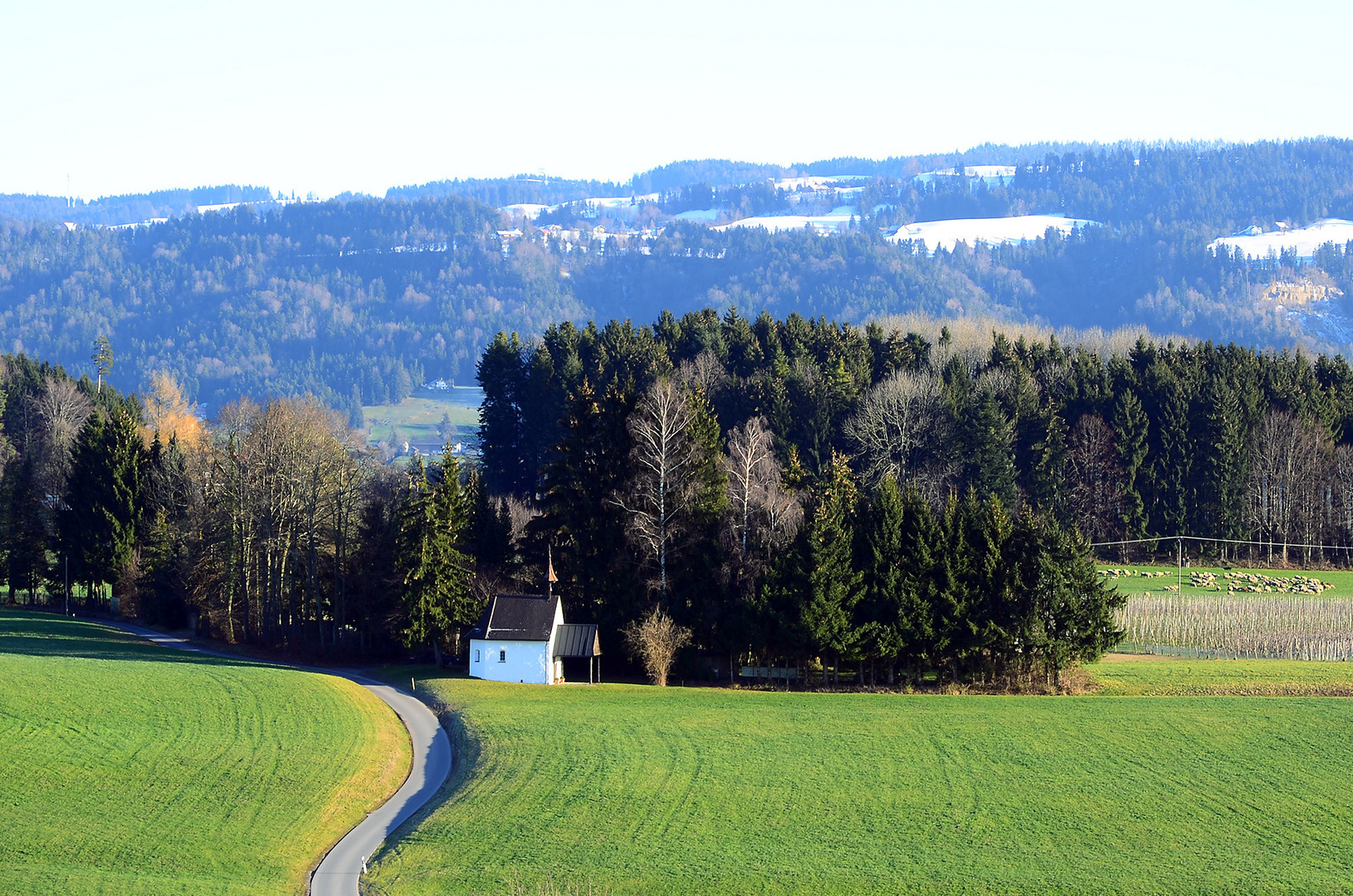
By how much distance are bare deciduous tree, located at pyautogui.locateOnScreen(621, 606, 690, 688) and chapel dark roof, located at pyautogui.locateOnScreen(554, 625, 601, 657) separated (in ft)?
5.23

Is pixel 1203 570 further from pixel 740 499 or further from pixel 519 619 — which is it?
pixel 519 619

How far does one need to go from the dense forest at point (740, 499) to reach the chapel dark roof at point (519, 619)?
10.8ft

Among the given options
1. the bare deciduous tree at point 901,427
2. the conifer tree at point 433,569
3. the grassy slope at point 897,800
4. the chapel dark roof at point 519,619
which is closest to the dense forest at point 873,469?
the bare deciduous tree at point 901,427

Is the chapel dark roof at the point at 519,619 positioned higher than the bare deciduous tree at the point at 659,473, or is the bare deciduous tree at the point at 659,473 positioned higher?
the bare deciduous tree at the point at 659,473

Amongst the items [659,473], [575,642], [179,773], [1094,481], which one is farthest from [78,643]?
[1094,481]

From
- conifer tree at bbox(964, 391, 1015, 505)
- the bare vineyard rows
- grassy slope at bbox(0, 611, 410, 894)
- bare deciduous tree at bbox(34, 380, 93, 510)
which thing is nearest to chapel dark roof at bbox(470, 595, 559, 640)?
grassy slope at bbox(0, 611, 410, 894)

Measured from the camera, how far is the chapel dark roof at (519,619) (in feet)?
201

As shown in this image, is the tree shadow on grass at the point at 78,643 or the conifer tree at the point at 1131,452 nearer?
the tree shadow on grass at the point at 78,643

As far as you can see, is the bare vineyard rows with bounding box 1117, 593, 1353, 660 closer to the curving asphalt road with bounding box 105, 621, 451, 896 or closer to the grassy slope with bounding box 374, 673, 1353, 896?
the grassy slope with bounding box 374, 673, 1353, 896

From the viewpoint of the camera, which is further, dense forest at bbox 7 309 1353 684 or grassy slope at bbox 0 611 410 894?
dense forest at bbox 7 309 1353 684

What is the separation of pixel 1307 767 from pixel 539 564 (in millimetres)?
37579

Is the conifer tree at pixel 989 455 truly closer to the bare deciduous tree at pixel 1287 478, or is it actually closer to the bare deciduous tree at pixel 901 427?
the bare deciduous tree at pixel 901 427

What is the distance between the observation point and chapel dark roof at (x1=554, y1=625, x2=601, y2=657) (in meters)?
61.5

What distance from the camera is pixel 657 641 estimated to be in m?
60.8
